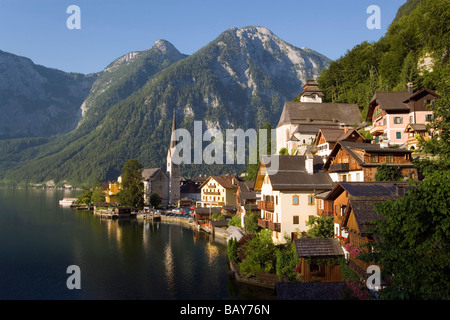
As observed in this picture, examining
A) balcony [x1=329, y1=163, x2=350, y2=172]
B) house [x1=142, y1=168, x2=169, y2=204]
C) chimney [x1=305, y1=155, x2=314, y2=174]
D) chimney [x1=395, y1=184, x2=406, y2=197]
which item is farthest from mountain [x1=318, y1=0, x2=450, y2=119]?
house [x1=142, y1=168, x2=169, y2=204]

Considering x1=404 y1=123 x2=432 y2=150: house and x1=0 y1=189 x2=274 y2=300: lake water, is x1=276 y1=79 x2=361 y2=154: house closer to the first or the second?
x1=404 y1=123 x2=432 y2=150: house

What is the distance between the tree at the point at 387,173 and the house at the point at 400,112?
16.3 metres

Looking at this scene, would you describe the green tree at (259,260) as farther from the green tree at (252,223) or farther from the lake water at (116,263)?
the green tree at (252,223)

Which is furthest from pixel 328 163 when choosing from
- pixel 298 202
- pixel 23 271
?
pixel 23 271

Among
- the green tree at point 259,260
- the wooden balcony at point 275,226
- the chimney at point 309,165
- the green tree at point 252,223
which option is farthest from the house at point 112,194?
the green tree at point 259,260

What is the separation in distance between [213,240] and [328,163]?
26.9 meters

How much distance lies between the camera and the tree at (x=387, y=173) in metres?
36.8

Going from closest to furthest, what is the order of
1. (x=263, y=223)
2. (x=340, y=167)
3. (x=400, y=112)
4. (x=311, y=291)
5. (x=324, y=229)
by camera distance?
(x=311, y=291)
(x=324, y=229)
(x=340, y=167)
(x=263, y=223)
(x=400, y=112)

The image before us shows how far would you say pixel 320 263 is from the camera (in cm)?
3050

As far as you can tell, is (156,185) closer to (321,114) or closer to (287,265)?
(321,114)

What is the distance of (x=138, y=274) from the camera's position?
1618 inches

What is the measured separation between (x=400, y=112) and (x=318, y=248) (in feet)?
113

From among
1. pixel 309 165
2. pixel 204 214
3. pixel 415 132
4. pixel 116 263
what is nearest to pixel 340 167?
pixel 309 165

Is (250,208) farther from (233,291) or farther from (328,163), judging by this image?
(233,291)
